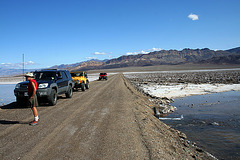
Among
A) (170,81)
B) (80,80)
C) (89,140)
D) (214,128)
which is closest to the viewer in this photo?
(89,140)

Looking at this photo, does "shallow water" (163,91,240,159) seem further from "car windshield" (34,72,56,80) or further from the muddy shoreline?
"car windshield" (34,72,56,80)

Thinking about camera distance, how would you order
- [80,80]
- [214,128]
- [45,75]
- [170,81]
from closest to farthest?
1. [214,128]
2. [45,75]
3. [80,80]
4. [170,81]

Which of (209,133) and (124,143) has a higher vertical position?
(124,143)

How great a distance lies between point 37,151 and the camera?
4871mm

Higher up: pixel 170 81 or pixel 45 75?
pixel 45 75

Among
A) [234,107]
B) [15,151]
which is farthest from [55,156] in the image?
[234,107]

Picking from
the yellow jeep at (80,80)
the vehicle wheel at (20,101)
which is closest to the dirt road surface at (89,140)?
the vehicle wheel at (20,101)

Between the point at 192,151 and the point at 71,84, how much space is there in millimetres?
10588

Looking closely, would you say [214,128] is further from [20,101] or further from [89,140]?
[20,101]

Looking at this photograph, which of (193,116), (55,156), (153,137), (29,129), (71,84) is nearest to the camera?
(55,156)

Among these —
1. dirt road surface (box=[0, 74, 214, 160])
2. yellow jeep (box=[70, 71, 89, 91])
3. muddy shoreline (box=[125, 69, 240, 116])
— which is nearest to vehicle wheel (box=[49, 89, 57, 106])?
dirt road surface (box=[0, 74, 214, 160])

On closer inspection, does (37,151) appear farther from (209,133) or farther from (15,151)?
(209,133)

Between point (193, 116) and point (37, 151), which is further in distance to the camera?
point (193, 116)

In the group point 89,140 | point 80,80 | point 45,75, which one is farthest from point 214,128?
point 80,80
